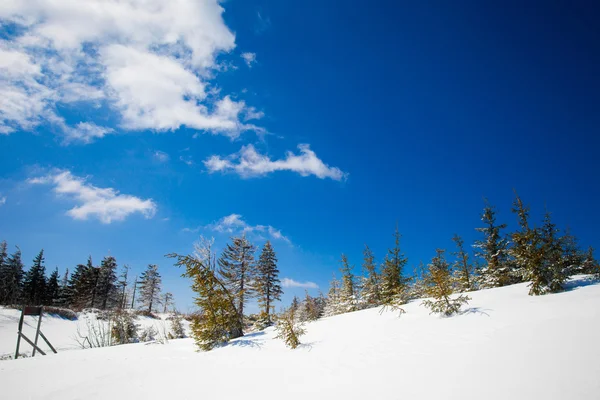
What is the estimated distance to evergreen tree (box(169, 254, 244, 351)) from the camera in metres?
10.6

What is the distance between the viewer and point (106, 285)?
44.4 meters

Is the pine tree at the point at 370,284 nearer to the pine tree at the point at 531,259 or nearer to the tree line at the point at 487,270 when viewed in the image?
the tree line at the point at 487,270

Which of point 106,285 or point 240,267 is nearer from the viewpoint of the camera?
point 240,267

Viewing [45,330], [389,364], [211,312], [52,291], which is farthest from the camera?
[52,291]

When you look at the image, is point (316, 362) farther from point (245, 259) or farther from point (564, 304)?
point (245, 259)

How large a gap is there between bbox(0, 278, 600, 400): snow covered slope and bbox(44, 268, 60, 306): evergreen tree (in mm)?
56252

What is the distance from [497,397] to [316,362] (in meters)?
4.18

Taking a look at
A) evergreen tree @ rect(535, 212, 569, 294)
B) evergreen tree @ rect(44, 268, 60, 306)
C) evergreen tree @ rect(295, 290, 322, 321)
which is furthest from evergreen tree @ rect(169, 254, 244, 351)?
evergreen tree @ rect(44, 268, 60, 306)

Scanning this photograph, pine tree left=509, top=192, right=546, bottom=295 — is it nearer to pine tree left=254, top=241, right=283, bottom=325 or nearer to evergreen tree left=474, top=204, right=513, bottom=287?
evergreen tree left=474, top=204, right=513, bottom=287

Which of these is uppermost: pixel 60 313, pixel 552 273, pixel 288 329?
pixel 552 273

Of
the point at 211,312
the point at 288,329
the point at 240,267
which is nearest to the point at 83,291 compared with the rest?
the point at 240,267

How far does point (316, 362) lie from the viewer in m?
6.78

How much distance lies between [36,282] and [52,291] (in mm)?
5847

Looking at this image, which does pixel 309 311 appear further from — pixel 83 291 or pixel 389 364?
pixel 83 291
